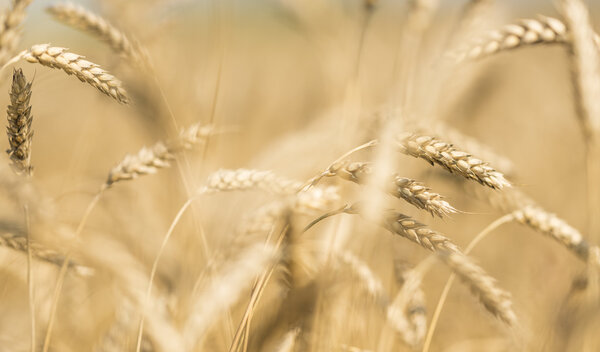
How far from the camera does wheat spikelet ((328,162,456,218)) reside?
30.1 inches

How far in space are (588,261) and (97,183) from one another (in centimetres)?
172

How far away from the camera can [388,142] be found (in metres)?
0.76

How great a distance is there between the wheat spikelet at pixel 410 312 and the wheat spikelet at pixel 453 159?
1.24 ft

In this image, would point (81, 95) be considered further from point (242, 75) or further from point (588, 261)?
point (588, 261)

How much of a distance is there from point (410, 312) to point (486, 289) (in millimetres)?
398

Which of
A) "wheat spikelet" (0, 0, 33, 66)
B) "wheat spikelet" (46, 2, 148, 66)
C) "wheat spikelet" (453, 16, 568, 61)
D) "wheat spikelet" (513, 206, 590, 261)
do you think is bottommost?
"wheat spikelet" (513, 206, 590, 261)

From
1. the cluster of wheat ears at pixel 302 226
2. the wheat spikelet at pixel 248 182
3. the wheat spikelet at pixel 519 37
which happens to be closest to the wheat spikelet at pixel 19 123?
the cluster of wheat ears at pixel 302 226

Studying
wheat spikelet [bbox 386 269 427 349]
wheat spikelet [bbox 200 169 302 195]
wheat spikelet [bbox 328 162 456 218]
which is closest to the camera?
wheat spikelet [bbox 328 162 456 218]

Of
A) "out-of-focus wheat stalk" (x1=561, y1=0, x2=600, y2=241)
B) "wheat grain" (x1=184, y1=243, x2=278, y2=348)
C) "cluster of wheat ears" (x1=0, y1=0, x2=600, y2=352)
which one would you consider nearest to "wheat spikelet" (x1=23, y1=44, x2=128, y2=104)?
"cluster of wheat ears" (x1=0, y1=0, x2=600, y2=352)

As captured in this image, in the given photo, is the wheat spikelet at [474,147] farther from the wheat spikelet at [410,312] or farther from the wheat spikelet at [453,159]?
the wheat spikelet at [453,159]

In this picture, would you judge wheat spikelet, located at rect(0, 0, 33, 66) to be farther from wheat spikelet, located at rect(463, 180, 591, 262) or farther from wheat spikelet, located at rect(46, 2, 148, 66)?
wheat spikelet, located at rect(463, 180, 591, 262)

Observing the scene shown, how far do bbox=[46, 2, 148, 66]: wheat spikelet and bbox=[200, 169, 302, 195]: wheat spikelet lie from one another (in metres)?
0.45

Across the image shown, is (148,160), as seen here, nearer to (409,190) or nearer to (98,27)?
(98,27)

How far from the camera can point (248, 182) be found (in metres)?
1.00
